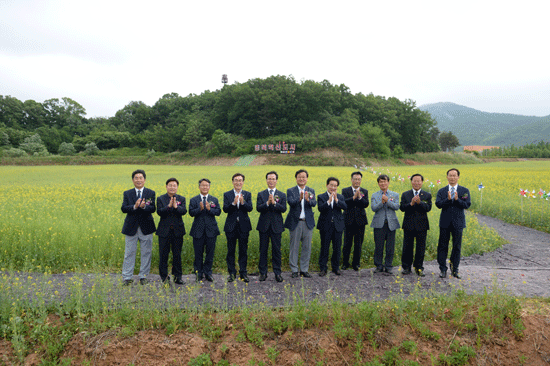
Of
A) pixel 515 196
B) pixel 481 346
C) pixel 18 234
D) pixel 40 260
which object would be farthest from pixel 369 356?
pixel 515 196

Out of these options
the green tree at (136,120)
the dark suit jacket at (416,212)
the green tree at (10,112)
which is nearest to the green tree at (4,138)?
the green tree at (10,112)

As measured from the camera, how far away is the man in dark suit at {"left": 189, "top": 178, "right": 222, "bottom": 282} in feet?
20.5

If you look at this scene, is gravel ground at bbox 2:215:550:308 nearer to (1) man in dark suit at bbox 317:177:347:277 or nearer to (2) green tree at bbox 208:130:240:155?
(1) man in dark suit at bbox 317:177:347:277

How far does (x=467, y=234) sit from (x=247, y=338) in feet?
26.4

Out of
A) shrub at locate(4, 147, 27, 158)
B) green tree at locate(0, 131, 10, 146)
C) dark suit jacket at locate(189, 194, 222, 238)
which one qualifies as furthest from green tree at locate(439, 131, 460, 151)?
green tree at locate(0, 131, 10, 146)

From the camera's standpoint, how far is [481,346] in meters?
4.22

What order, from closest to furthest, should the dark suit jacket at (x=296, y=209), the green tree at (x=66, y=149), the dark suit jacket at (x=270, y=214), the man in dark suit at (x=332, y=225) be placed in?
the dark suit jacket at (x=270, y=214) < the dark suit jacket at (x=296, y=209) < the man in dark suit at (x=332, y=225) < the green tree at (x=66, y=149)

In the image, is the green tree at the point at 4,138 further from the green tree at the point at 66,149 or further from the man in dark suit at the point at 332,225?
the man in dark suit at the point at 332,225

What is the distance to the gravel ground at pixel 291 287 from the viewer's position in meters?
5.11

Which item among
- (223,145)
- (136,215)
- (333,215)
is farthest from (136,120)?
(333,215)

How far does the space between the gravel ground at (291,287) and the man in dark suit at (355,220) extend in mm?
352

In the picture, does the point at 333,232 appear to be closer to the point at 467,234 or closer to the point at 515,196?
the point at 467,234

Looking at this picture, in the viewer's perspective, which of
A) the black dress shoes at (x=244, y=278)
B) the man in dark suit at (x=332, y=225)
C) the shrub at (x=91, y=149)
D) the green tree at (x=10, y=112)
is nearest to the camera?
the black dress shoes at (x=244, y=278)

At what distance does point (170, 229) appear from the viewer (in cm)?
618
